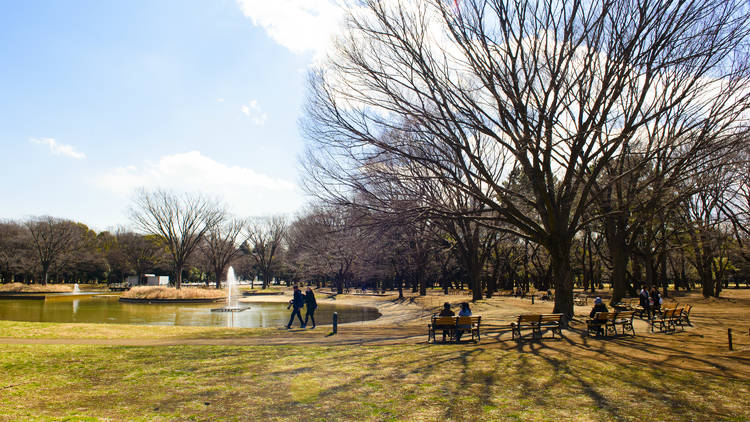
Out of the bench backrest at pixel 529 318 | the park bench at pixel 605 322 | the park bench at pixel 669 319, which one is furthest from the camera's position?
the park bench at pixel 669 319

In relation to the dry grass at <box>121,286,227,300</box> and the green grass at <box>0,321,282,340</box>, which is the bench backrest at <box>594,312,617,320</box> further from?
the dry grass at <box>121,286,227,300</box>

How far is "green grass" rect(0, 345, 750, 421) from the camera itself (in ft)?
21.1

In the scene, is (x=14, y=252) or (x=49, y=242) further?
(x=14, y=252)

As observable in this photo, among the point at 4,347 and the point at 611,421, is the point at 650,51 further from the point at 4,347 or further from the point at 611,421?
the point at 4,347

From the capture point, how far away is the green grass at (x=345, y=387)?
21.1 ft

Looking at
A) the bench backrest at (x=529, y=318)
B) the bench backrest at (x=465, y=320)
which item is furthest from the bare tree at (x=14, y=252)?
the bench backrest at (x=529, y=318)

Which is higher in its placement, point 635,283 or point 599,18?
point 599,18

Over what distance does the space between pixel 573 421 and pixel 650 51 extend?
12070 mm

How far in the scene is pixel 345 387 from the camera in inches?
307

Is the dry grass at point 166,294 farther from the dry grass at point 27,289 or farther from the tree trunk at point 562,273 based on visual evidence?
the tree trunk at point 562,273

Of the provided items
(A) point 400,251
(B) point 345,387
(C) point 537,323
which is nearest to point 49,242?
(A) point 400,251

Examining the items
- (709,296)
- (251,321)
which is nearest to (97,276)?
(251,321)

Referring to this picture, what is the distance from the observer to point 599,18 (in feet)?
43.7

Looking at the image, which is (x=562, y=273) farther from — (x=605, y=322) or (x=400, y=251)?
(x=400, y=251)
